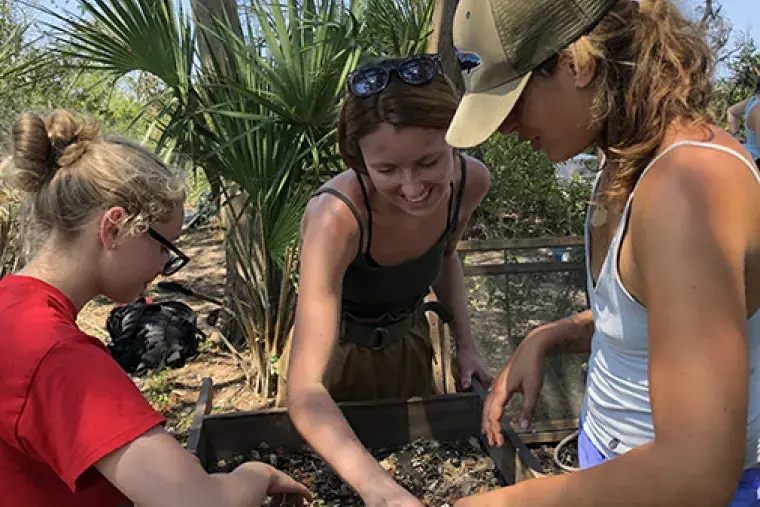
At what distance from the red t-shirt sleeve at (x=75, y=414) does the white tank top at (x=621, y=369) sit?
0.71 metres

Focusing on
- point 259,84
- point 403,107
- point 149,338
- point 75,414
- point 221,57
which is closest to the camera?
point 75,414

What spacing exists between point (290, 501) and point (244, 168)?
203 cm

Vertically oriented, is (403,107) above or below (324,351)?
above

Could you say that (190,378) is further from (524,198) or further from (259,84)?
(524,198)

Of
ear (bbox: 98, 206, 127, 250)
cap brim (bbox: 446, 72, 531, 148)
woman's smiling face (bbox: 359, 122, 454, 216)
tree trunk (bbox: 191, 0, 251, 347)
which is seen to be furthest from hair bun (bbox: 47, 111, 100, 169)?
tree trunk (bbox: 191, 0, 251, 347)

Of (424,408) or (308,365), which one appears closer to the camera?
(308,365)

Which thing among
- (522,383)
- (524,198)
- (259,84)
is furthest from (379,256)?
(524,198)

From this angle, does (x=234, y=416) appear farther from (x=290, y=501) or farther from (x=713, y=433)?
(x=713, y=433)

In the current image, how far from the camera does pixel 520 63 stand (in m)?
0.89

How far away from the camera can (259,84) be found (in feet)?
10.5

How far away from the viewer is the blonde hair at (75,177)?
1.24 m

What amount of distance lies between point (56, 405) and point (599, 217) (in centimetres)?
90

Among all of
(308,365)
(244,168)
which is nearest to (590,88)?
(308,365)

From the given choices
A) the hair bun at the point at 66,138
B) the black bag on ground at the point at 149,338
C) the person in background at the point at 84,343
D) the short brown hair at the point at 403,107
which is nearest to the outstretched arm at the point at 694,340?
the person in background at the point at 84,343
